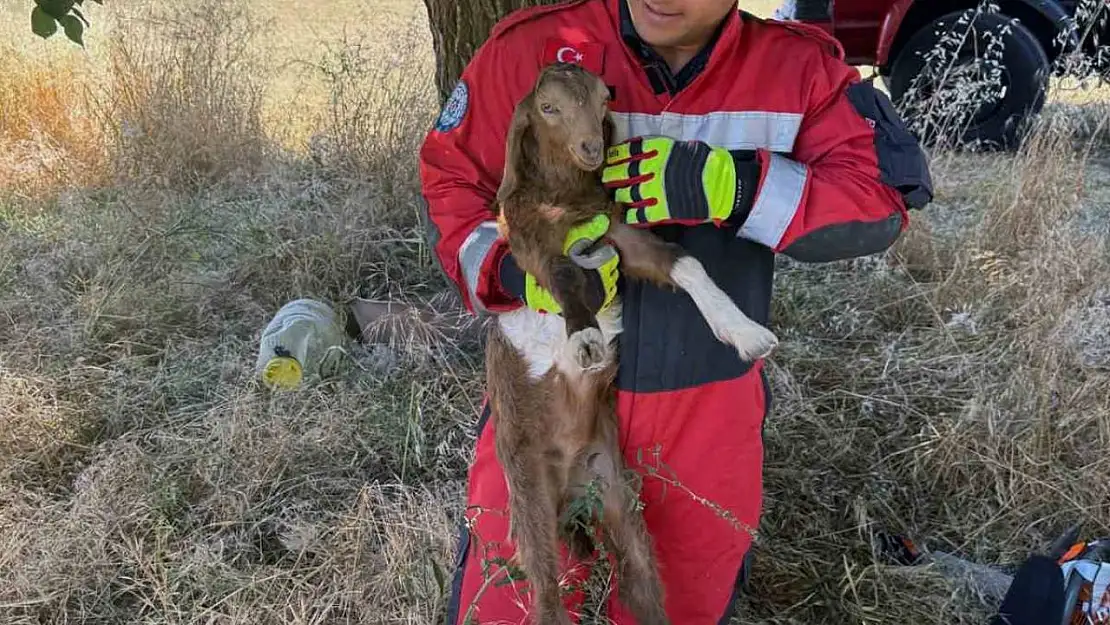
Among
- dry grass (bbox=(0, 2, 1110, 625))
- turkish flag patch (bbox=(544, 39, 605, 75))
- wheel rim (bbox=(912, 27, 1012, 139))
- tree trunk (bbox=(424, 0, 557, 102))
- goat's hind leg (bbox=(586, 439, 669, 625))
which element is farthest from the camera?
wheel rim (bbox=(912, 27, 1012, 139))

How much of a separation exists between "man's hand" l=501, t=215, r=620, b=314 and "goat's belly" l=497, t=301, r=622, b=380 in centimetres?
7

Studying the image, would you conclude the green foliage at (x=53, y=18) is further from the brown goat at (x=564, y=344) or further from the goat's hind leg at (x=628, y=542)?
the goat's hind leg at (x=628, y=542)

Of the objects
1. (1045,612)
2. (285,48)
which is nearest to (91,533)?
(1045,612)

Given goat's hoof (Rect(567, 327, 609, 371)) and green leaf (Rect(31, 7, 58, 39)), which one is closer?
goat's hoof (Rect(567, 327, 609, 371))

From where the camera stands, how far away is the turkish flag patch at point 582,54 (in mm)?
2225

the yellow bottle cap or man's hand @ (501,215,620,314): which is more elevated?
man's hand @ (501,215,620,314)

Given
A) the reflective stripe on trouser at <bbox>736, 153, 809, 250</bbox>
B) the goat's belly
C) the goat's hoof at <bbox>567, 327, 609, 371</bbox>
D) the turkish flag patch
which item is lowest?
the goat's belly

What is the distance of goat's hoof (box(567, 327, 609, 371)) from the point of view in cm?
198

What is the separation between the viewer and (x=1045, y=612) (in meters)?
2.51

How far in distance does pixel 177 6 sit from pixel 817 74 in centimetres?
561

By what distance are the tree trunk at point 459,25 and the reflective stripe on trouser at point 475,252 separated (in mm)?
1503

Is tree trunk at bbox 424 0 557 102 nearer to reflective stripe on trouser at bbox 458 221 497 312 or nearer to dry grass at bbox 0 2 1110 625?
dry grass at bbox 0 2 1110 625

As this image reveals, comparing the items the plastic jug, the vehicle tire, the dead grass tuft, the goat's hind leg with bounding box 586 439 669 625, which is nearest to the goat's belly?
the goat's hind leg with bounding box 586 439 669 625

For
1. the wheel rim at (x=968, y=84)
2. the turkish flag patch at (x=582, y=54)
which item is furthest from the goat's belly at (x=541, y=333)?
the wheel rim at (x=968, y=84)
